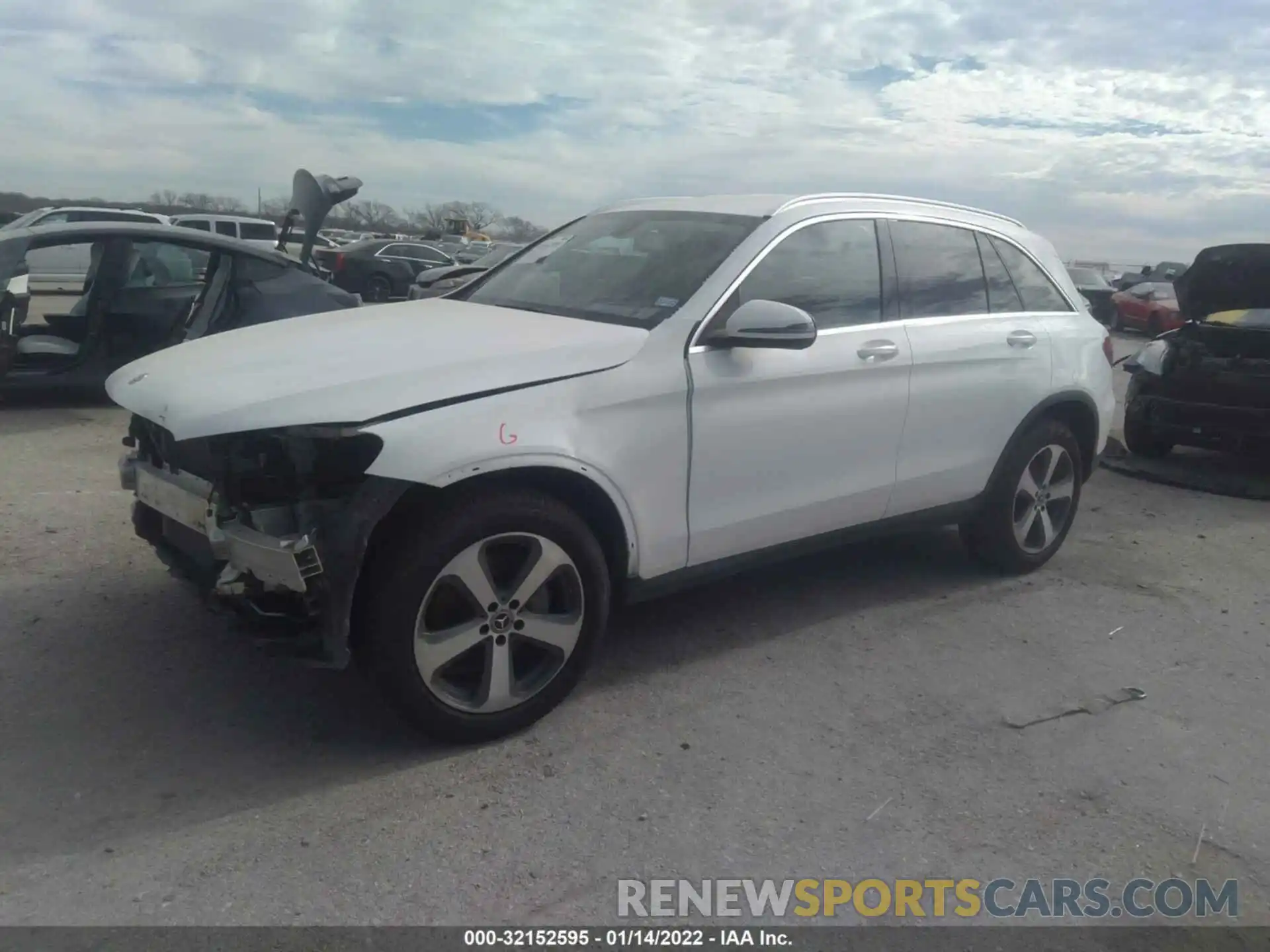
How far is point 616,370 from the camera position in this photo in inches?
137

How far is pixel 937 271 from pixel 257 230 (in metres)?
25.0

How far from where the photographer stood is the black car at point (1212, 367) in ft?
24.3

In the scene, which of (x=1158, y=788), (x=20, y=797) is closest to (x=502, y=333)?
(x=20, y=797)

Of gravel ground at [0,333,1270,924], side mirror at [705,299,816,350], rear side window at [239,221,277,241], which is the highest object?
rear side window at [239,221,277,241]

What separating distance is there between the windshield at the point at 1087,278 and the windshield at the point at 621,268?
20986 mm

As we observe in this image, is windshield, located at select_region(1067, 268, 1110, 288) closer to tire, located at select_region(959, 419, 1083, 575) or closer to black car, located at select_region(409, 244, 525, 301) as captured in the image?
black car, located at select_region(409, 244, 525, 301)

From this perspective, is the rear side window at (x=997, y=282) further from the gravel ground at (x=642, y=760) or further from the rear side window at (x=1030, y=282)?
the gravel ground at (x=642, y=760)

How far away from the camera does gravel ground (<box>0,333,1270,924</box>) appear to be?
272cm

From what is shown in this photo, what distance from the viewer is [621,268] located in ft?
13.8

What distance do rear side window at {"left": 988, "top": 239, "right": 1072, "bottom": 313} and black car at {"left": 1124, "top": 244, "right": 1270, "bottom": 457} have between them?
2.88 meters

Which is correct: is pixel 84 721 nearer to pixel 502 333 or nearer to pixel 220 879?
pixel 220 879

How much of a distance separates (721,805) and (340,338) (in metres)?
2.01
